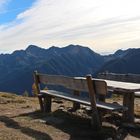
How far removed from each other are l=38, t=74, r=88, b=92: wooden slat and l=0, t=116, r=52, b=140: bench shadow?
6.13 ft

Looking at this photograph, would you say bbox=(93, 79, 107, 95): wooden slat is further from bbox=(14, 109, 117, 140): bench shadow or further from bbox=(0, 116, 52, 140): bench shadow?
bbox=(0, 116, 52, 140): bench shadow

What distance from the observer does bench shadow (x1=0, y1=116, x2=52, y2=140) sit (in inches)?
413

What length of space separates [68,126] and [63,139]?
57.3 inches

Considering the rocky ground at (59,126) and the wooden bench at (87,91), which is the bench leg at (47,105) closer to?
the wooden bench at (87,91)

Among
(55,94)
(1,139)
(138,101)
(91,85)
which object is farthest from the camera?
(138,101)

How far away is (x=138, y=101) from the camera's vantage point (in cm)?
1825

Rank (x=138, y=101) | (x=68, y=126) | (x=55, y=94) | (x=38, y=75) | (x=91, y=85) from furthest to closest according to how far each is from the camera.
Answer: (x=138, y=101)
(x=38, y=75)
(x=55, y=94)
(x=68, y=126)
(x=91, y=85)

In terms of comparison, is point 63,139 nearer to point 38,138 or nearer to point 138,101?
point 38,138

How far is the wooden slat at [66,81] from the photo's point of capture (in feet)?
38.4

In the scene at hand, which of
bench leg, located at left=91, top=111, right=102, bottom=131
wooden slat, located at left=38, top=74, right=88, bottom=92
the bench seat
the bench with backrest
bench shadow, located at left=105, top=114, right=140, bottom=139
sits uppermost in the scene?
wooden slat, located at left=38, top=74, right=88, bottom=92

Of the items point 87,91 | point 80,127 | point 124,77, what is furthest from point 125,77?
point 80,127

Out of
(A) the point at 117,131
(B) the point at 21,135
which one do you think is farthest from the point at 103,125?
(B) the point at 21,135

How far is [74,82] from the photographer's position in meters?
Result: 12.2

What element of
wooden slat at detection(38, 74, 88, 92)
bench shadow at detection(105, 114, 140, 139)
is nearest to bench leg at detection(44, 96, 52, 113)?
wooden slat at detection(38, 74, 88, 92)
